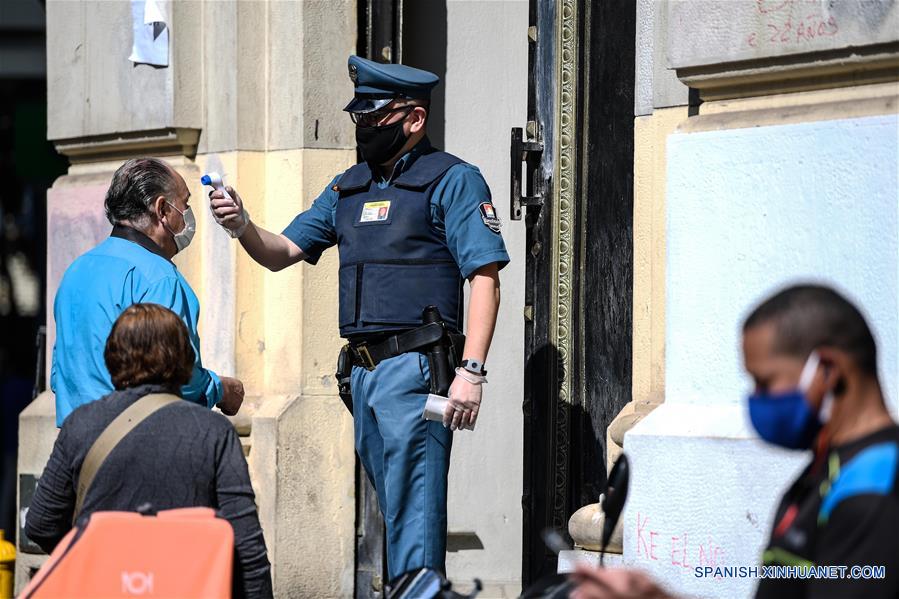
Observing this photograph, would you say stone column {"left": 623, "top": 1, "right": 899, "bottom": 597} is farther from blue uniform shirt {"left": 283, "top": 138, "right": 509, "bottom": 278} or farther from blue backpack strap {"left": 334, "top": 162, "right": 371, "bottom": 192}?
blue backpack strap {"left": 334, "top": 162, "right": 371, "bottom": 192}

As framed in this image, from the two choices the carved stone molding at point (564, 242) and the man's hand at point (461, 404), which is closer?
the man's hand at point (461, 404)

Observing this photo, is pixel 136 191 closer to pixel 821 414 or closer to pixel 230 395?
pixel 230 395

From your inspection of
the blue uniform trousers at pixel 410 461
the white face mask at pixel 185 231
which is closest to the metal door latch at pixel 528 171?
the blue uniform trousers at pixel 410 461

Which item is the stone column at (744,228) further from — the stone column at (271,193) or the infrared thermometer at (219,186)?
the stone column at (271,193)

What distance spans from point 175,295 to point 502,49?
308 centimetres

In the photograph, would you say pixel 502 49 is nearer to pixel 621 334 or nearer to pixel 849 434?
pixel 621 334

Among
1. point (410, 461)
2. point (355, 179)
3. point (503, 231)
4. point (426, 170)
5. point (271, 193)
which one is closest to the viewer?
point (410, 461)

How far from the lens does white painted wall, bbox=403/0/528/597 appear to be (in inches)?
279

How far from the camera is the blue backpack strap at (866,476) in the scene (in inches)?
93.0

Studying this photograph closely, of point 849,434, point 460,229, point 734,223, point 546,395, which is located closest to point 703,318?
point 734,223

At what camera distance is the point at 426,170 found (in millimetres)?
5207

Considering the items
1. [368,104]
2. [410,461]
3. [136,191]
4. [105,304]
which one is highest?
[368,104]

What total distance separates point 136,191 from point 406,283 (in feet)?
3.23

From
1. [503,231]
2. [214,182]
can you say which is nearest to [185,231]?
[214,182]
